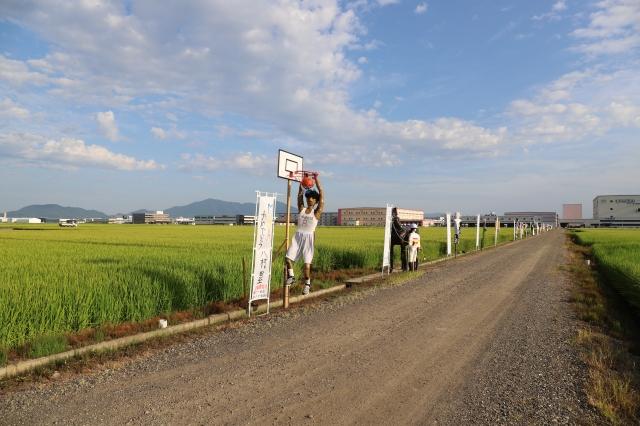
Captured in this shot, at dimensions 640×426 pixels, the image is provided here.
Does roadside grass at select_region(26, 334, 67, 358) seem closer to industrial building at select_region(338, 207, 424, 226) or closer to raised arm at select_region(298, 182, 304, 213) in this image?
raised arm at select_region(298, 182, 304, 213)

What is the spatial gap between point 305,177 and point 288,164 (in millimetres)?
396

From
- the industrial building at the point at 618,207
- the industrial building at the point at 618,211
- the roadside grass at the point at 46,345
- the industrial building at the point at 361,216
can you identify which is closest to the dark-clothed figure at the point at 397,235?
the roadside grass at the point at 46,345

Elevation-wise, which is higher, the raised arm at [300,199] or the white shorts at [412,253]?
the raised arm at [300,199]

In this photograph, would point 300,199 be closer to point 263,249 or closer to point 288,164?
point 288,164

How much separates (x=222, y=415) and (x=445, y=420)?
1.75 meters

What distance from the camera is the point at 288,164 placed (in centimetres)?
775

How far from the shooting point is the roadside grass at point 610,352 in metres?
3.49

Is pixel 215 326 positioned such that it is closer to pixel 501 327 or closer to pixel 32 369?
pixel 32 369

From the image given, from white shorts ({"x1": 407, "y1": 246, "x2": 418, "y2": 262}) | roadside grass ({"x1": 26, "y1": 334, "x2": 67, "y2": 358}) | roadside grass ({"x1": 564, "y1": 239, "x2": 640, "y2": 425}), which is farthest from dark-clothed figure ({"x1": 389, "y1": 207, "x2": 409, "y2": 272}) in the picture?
roadside grass ({"x1": 26, "y1": 334, "x2": 67, "y2": 358})

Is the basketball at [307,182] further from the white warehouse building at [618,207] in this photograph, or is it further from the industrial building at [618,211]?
the white warehouse building at [618,207]

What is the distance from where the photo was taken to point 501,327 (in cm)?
Answer: 638

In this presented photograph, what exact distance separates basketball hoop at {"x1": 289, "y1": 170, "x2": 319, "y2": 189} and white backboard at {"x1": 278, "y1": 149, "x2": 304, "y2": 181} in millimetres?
Answer: 19

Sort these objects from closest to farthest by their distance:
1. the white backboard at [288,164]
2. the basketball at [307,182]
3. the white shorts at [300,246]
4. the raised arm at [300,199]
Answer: the white backboard at [288,164]
the basketball at [307,182]
the white shorts at [300,246]
the raised arm at [300,199]

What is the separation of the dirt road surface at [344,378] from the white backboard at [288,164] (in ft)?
8.26
